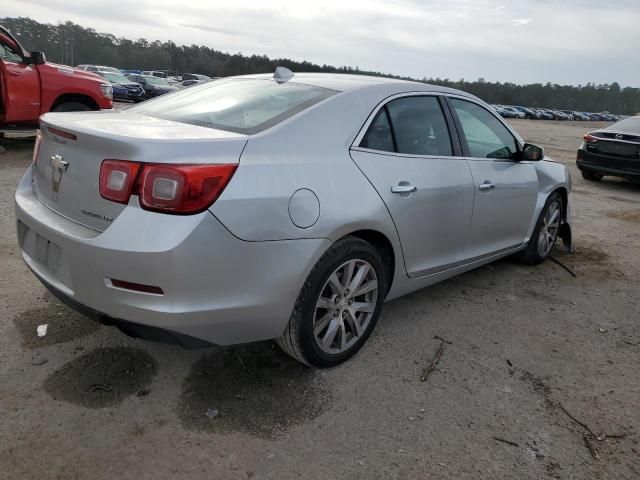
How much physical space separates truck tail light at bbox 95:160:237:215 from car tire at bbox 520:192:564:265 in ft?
11.5

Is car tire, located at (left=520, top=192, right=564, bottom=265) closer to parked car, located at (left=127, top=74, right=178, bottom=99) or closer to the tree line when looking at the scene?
parked car, located at (left=127, top=74, right=178, bottom=99)

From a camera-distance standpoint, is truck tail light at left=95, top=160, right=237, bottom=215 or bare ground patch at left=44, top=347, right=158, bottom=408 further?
bare ground patch at left=44, top=347, right=158, bottom=408

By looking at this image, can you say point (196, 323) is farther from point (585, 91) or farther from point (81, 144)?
point (585, 91)

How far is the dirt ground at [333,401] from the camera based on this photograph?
2240 millimetres

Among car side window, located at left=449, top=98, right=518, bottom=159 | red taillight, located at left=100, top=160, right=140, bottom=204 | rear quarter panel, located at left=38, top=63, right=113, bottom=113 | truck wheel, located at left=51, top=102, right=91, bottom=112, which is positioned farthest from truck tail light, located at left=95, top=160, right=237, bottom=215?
truck wheel, located at left=51, top=102, right=91, bottom=112

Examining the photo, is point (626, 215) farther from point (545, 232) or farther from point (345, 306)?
point (345, 306)

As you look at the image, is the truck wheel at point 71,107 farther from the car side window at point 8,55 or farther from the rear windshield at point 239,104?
the rear windshield at point 239,104

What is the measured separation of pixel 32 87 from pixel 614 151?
33.7ft

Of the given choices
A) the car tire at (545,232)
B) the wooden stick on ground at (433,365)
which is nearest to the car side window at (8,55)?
the car tire at (545,232)

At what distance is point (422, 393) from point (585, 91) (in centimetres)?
14024

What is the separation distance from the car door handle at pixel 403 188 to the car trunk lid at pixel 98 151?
969mm

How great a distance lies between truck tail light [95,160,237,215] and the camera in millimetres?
2184

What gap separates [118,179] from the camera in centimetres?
227

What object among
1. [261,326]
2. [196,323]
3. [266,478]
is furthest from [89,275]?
[266,478]
